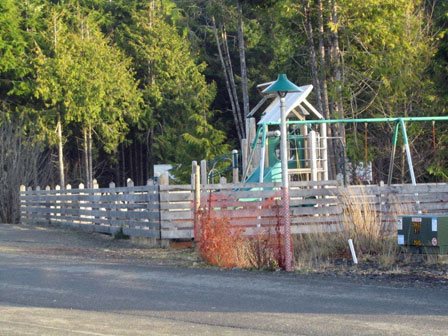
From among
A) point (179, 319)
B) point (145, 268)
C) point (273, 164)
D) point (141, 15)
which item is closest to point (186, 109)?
point (141, 15)

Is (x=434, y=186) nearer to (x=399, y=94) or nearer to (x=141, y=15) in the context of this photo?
(x=399, y=94)

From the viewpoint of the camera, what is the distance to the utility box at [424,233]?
50.3ft

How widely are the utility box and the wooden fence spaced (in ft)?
7.24

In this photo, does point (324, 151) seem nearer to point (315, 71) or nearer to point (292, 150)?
point (292, 150)

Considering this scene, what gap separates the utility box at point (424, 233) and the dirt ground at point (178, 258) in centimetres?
25

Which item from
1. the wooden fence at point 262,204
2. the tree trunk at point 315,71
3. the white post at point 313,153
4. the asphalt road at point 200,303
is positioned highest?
the tree trunk at point 315,71

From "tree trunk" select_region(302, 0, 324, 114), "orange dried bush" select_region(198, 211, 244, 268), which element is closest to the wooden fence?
"orange dried bush" select_region(198, 211, 244, 268)

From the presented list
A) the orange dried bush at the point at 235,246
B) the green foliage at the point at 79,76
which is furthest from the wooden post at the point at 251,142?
the green foliage at the point at 79,76

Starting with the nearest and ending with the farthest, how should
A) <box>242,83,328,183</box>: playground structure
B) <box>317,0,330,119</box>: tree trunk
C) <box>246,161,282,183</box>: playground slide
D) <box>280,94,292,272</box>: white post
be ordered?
<box>280,94,292,272</box>: white post < <box>242,83,328,183</box>: playground structure < <box>246,161,282,183</box>: playground slide < <box>317,0,330,119</box>: tree trunk

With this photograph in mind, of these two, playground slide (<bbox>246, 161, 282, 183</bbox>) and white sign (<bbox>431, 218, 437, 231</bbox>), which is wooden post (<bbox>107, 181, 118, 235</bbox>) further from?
white sign (<bbox>431, 218, 437, 231</bbox>)

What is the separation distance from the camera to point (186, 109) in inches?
1980

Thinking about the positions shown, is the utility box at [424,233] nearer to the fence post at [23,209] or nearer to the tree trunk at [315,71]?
the tree trunk at [315,71]

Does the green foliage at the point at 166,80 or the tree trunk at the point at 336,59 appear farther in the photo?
the green foliage at the point at 166,80

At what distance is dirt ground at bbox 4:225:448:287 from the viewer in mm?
13859
